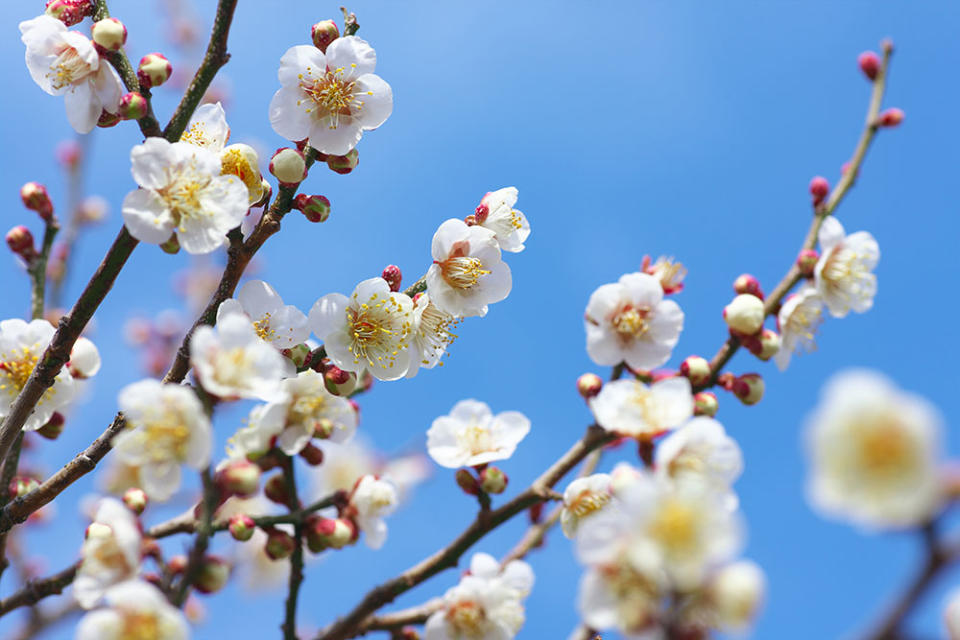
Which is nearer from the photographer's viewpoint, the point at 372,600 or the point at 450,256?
the point at 372,600

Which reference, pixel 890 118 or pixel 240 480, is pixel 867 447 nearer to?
pixel 240 480

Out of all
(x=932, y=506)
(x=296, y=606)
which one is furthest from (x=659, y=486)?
(x=296, y=606)

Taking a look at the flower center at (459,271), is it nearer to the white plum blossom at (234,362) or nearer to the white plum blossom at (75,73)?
the white plum blossom at (234,362)

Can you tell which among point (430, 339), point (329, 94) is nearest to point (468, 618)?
point (430, 339)

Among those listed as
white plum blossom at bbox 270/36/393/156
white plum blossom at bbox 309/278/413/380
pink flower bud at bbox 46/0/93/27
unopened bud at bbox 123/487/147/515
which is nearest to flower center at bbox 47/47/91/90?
pink flower bud at bbox 46/0/93/27

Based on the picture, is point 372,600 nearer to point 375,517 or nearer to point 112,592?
point 375,517

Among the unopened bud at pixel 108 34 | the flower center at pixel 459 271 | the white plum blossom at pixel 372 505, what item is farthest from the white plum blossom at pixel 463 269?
the unopened bud at pixel 108 34
